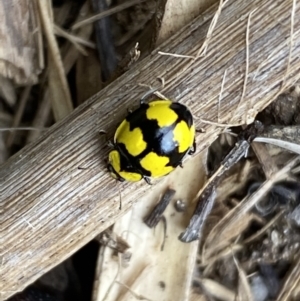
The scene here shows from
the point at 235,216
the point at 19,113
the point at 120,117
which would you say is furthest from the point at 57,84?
the point at 235,216

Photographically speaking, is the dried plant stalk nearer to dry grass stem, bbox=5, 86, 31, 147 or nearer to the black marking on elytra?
dry grass stem, bbox=5, 86, 31, 147

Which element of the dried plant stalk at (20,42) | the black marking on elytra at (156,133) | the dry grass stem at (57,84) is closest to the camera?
the black marking on elytra at (156,133)

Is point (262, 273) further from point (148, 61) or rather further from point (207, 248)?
point (148, 61)

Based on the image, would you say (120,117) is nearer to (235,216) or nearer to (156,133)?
(156,133)

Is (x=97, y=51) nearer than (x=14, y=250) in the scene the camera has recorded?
No

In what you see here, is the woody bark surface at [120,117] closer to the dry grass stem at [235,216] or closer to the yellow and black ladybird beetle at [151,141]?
the yellow and black ladybird beetle at [151,141]

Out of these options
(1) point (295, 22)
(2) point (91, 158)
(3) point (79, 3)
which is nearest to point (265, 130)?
(1) point (295, 22)

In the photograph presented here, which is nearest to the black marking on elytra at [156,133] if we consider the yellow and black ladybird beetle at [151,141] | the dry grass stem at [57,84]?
the yellow and black ladybird beetle at [151,141]
